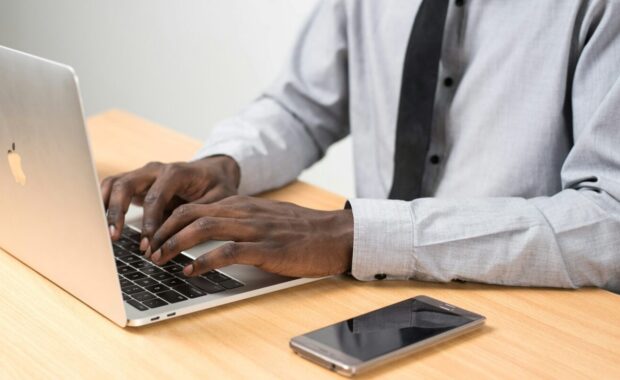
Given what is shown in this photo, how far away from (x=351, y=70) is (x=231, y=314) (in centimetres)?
69

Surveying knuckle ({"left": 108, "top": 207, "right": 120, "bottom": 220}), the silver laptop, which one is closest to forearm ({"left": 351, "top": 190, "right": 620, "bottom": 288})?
the silver laptop

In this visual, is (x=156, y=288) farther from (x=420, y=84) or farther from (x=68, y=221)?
(x=420, y=84)

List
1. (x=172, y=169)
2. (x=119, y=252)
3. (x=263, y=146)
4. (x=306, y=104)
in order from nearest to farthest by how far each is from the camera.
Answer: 1. (x=119, y=252)
2. (x=172, y=169)
3. (x=263, y=146)
4. (x=306, y=104)

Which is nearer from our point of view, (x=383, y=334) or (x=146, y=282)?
(x=383, y=334)

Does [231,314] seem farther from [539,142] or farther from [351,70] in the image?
[351,70]

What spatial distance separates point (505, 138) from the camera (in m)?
1.41

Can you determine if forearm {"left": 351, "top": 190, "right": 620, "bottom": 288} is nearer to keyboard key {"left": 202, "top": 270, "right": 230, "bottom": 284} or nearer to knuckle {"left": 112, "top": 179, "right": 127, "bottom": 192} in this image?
keyboard key {"left": 202, "top": 270, "right": 230, "bottom": 284}

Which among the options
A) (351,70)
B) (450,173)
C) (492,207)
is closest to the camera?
(492,207)

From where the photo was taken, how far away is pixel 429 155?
1.51 m

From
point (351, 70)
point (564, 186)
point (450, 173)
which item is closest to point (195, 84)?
point (351, 70)

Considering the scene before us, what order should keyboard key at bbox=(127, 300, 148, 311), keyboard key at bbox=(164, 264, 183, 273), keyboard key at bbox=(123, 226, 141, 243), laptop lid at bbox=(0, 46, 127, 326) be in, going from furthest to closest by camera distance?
keyboard key at bbox=(123, 226, 141, 243) < keyboard key at bbox=(164, 264, 183, 273) < keyboard key at bbox=(127, 300, 148, 311) < laptop lid at bbox=(0, 46, 127, 326)

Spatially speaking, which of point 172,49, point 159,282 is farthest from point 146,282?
point 172,49

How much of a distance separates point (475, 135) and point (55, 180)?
27.0 inches

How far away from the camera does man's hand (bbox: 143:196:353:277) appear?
1.10 metres
